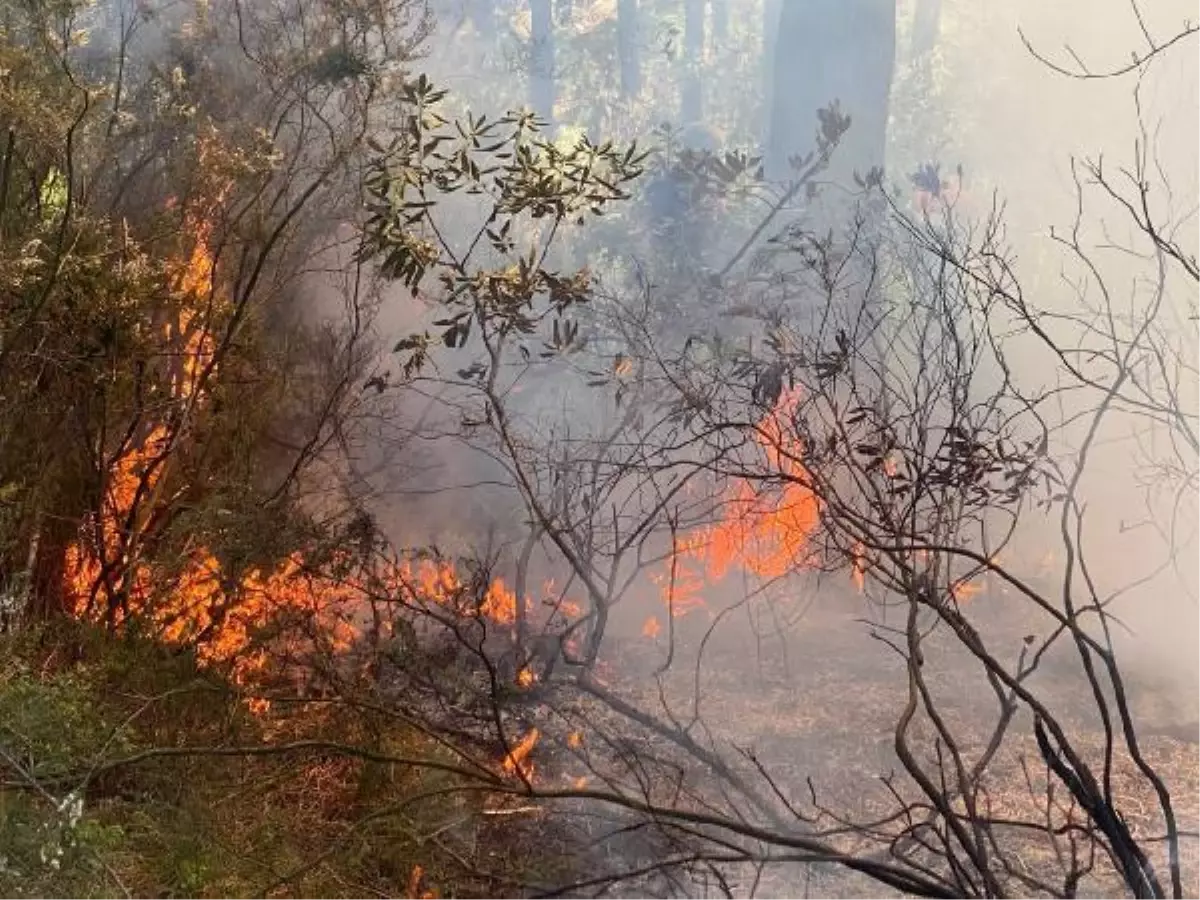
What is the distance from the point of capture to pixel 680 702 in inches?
288

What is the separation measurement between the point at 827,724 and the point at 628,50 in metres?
14.0

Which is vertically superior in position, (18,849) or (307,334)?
(307,334)

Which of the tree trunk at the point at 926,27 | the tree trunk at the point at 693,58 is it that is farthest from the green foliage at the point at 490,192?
the tree trunk at the point at 926,27

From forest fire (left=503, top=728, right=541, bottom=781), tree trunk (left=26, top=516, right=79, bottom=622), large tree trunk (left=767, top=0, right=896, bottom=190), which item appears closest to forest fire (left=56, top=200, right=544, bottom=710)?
tree trunk (left=26, top=516, right=79, bottom=622)

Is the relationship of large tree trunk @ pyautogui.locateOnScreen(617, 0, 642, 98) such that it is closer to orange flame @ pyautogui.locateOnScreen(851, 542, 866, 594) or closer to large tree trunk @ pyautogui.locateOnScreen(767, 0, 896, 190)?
large tree trunk @ pyautogui.locateOnScreen(767, 0, 896, 190)

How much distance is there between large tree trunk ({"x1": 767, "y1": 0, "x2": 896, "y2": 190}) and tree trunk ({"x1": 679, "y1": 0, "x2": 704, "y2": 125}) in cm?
765

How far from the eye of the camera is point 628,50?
18.4m

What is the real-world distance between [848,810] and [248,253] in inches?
167

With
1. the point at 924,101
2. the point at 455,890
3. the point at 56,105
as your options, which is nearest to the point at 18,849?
the point at 455,890

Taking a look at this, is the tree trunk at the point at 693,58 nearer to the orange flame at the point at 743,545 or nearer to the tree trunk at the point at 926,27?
the tree trunk at the point at 926,27

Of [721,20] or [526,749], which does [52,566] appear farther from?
[721,20]

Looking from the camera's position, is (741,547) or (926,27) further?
(926,27)

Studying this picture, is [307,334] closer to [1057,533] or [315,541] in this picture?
[315,541]

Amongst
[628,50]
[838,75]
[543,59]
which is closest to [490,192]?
[838,75]
